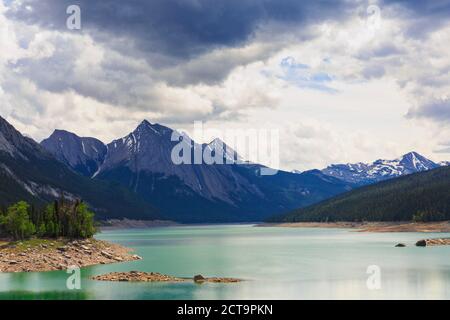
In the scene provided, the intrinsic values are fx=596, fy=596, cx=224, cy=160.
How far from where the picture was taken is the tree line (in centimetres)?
13562

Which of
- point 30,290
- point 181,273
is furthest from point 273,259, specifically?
point 30,290

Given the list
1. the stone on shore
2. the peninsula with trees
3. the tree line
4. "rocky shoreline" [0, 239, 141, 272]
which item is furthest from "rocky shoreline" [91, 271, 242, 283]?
the stone on shore

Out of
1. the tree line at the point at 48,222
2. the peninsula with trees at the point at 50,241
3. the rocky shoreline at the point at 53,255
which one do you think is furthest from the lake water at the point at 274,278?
the tree line at the point at 48,222

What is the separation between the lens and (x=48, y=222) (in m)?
141

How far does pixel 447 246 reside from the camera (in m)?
171

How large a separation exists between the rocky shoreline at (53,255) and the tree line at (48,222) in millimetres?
3777

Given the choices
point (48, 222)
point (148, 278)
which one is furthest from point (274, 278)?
point (48, 222)

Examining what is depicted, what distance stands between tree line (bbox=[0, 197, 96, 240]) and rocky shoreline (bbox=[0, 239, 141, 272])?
378 cm

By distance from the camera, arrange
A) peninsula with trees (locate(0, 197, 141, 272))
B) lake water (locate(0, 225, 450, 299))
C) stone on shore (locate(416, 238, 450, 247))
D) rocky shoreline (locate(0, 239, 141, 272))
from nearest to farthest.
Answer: lake water (locate(0, 225, 450, 299)), rocky shoreline (locate(0, 239, 141, 272)), peninsula with trees (locate(0, 197, 141, 272)), stone on shore (locate(416, 238, 450, 247))

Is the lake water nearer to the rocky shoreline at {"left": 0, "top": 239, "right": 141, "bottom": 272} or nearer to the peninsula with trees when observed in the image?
the rocky shoreline at {"left": 0, "top": 239, "right": 141, "bottom": 272}

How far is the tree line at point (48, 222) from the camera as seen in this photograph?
136 metres
